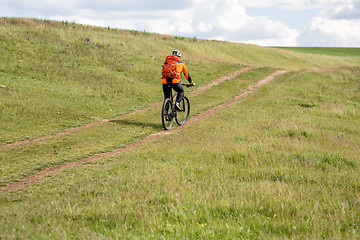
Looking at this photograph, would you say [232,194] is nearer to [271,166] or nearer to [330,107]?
[271,166]

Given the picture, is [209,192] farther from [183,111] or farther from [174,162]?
[183,111]

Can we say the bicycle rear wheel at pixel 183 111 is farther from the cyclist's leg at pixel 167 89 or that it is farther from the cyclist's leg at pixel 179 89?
the cyclist's leg at pixel 167 89

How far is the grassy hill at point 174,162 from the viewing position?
4551mm

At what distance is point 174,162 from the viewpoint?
7770 millimetres

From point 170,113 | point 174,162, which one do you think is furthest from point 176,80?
point 174,162

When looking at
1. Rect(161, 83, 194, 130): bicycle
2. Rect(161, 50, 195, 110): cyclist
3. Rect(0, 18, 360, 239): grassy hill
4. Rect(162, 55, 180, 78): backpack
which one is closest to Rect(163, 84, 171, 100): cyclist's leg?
Rect(161, 50, 195, 110): cyclist

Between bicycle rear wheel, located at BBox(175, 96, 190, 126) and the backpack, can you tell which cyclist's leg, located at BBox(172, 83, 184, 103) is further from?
bicycle rear wheel, located at BBox(175, 96, 190, 126)

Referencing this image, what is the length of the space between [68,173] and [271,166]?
15.5 ft

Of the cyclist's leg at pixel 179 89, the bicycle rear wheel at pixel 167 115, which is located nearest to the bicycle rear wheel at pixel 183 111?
the bicycle rear wheel at pixel 167 115

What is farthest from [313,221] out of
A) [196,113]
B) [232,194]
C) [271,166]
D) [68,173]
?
[196,113]

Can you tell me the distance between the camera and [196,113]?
52.0 ft

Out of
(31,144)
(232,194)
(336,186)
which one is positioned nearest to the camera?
(232,194)

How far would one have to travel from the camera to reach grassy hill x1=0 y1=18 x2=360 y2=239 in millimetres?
4551

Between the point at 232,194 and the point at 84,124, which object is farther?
the point at 84,124
